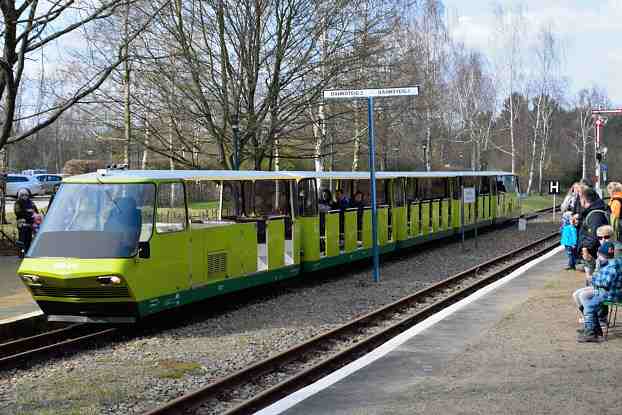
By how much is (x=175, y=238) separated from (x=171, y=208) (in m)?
0.44

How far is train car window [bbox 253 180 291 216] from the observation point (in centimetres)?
1505

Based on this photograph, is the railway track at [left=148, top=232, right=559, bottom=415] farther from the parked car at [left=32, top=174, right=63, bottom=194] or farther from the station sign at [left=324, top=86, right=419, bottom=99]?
the parked car at [left=32, top=174, right=63, bottom=194]

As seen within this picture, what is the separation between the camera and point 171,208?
1163 centimetres

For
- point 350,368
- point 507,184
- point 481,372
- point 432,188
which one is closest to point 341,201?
point 432,188

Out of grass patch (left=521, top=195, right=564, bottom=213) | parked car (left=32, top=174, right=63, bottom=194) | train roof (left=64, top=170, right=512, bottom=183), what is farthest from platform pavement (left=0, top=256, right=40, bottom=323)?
parked car (left=32, top=174, right=63, bottom=194)

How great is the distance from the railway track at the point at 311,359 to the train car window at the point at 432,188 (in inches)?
311

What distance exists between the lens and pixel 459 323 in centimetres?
1121

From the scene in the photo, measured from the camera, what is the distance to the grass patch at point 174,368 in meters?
8.83

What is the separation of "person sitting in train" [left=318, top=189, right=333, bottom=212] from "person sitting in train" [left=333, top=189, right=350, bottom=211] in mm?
224

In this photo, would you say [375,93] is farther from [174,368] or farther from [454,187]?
[454,187]

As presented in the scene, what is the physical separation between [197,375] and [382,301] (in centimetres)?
612

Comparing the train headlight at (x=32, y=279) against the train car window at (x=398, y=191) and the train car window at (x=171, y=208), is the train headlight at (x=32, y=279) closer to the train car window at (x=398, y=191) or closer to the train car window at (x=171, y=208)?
the train car window at (x=171, y=208)

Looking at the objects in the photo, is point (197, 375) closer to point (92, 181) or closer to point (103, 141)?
point (92, 181)

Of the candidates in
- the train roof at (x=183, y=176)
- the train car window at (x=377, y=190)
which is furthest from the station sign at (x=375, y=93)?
the train car window at (x=377, y=190)
